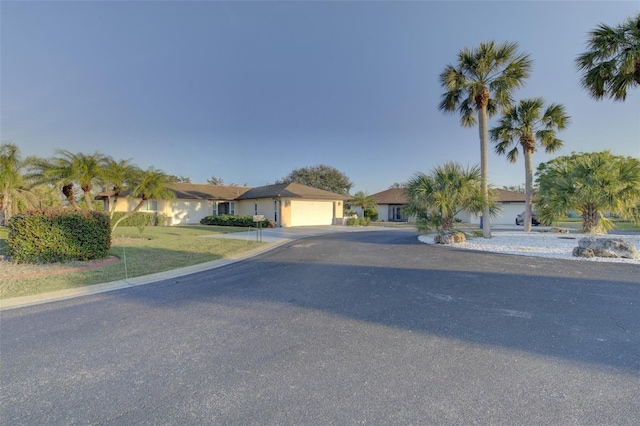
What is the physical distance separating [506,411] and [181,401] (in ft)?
8.94

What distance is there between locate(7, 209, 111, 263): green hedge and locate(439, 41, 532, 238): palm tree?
51.6ft

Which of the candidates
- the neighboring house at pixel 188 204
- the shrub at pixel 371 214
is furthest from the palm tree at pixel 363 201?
the neighboring house at pixel 188 204

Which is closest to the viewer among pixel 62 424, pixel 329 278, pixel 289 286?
pixel 62 424

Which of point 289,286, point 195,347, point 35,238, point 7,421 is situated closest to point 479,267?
point 289,286

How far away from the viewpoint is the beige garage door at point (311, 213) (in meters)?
27.3

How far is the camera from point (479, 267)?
864cm

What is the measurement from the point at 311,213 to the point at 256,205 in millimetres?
5320

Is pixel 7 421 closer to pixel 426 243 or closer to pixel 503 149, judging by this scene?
pixel 426 243

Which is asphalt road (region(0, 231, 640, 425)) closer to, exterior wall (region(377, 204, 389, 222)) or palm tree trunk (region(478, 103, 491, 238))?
palm tree trunk (region(478, 103, 491, 238))

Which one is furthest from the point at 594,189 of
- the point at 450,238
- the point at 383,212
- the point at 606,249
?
the point at 383,212

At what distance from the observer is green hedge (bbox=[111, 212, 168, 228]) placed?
87.6ft

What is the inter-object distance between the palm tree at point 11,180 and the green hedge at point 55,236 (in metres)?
13.4

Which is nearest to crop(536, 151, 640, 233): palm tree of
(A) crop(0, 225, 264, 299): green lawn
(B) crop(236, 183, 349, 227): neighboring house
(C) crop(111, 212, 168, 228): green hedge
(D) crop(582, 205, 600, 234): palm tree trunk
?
(D) crop(582, 205, 600, 234): palm tree trunk

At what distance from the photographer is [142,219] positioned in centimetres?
2653
